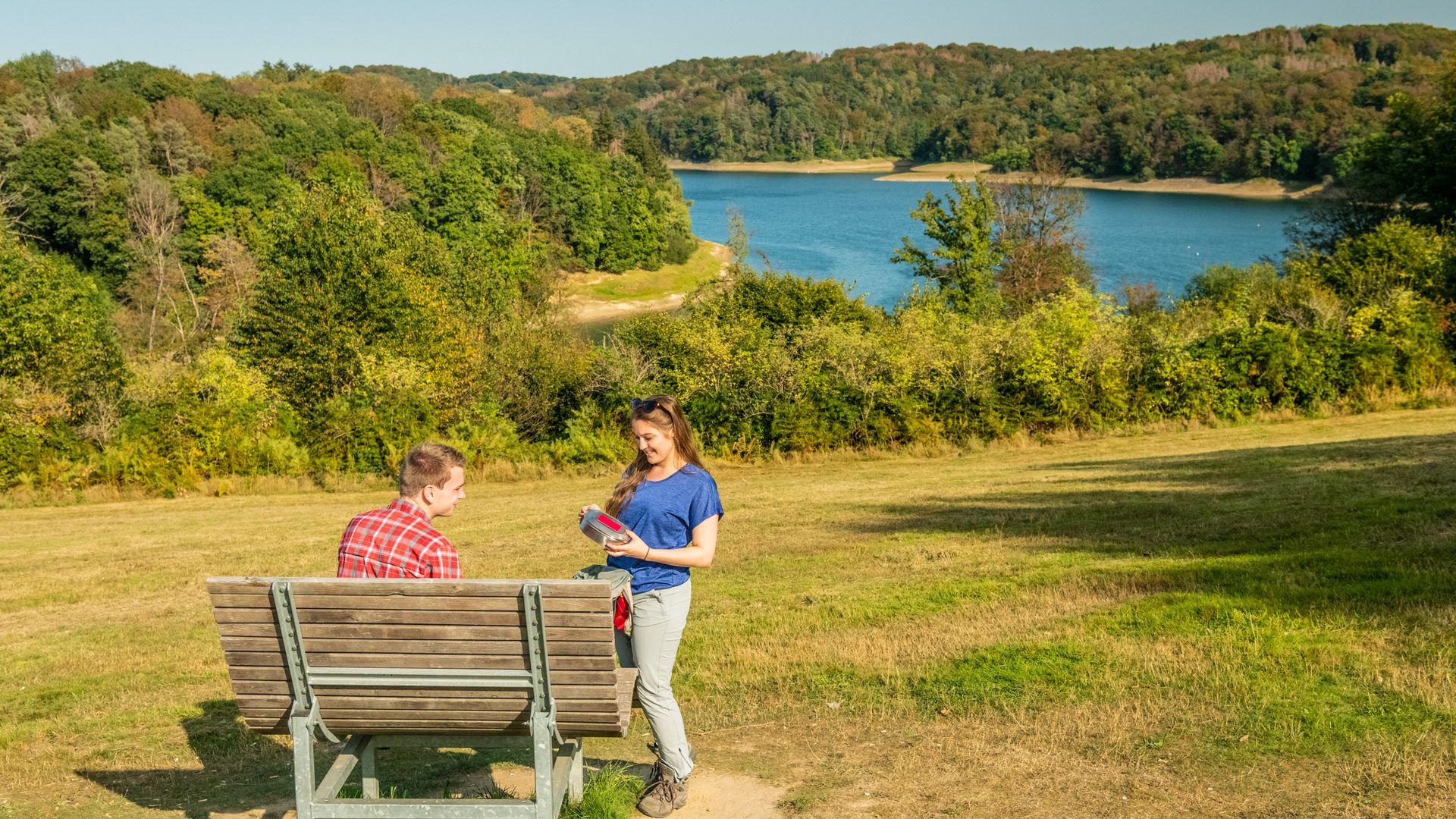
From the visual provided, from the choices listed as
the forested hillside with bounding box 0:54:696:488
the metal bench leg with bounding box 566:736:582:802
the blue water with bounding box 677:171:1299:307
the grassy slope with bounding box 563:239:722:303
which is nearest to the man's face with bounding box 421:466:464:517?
the metal bench leg with bounding box 566:736:582:802

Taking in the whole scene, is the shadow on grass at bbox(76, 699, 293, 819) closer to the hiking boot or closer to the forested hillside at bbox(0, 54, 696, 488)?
the hiking boot

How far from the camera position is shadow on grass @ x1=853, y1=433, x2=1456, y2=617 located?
873cm

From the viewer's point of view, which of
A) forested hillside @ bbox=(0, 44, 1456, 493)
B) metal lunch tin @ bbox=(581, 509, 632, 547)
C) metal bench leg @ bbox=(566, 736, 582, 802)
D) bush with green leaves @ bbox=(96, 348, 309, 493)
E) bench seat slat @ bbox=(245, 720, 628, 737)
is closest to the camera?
bench seat slat @ bbox=(245, 720, 628, 737)

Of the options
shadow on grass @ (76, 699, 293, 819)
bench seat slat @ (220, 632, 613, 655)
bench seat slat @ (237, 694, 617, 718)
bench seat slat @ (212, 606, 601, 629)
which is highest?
bench seat slat @ (212, 606, 601, 629)

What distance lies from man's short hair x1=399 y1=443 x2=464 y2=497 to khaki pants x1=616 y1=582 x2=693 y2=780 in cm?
101

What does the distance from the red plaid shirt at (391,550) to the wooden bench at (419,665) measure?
56cm

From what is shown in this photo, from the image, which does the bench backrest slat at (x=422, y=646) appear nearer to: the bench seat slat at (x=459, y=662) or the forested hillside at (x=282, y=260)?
the bench seat slat at (x=459, y=662)

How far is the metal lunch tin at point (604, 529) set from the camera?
498 cm

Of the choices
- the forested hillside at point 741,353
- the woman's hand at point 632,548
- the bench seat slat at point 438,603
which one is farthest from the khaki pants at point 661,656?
the forested hillside at point 741,353

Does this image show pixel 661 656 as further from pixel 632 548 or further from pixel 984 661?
pixel 984 661

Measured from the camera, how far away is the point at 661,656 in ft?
17.7

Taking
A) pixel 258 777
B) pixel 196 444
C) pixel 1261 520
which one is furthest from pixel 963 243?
pixel 258 777

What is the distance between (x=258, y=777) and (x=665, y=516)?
2883mm

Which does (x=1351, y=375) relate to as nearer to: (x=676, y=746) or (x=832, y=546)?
(x=832, y=546)
